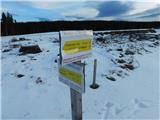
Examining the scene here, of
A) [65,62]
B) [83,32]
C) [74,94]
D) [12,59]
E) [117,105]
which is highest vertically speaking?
[83,32]

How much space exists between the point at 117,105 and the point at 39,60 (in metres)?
3.60

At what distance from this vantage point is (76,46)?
7.48 feet

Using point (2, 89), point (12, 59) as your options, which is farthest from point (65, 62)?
point (12, 59)

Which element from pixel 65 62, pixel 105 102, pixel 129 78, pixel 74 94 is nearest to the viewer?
pixel 65 62

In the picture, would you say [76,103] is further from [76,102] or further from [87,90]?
[87,90]

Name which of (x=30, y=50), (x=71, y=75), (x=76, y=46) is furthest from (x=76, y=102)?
(x=30, y=50)

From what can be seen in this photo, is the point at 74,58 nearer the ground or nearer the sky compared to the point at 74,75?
nearer the sky

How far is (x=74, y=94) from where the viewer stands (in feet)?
8.39

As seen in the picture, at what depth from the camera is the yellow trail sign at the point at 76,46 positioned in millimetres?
2203

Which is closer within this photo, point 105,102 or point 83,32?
point 83,32

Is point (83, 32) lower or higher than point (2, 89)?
higher

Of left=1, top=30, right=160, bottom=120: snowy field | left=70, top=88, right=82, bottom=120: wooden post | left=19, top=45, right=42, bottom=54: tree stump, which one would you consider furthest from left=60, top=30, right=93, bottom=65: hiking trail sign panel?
left=19, top=45, right=42, bottom=54: tree stump

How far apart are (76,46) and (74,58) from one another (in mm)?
120

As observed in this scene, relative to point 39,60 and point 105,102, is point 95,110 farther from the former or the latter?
point 39,60
